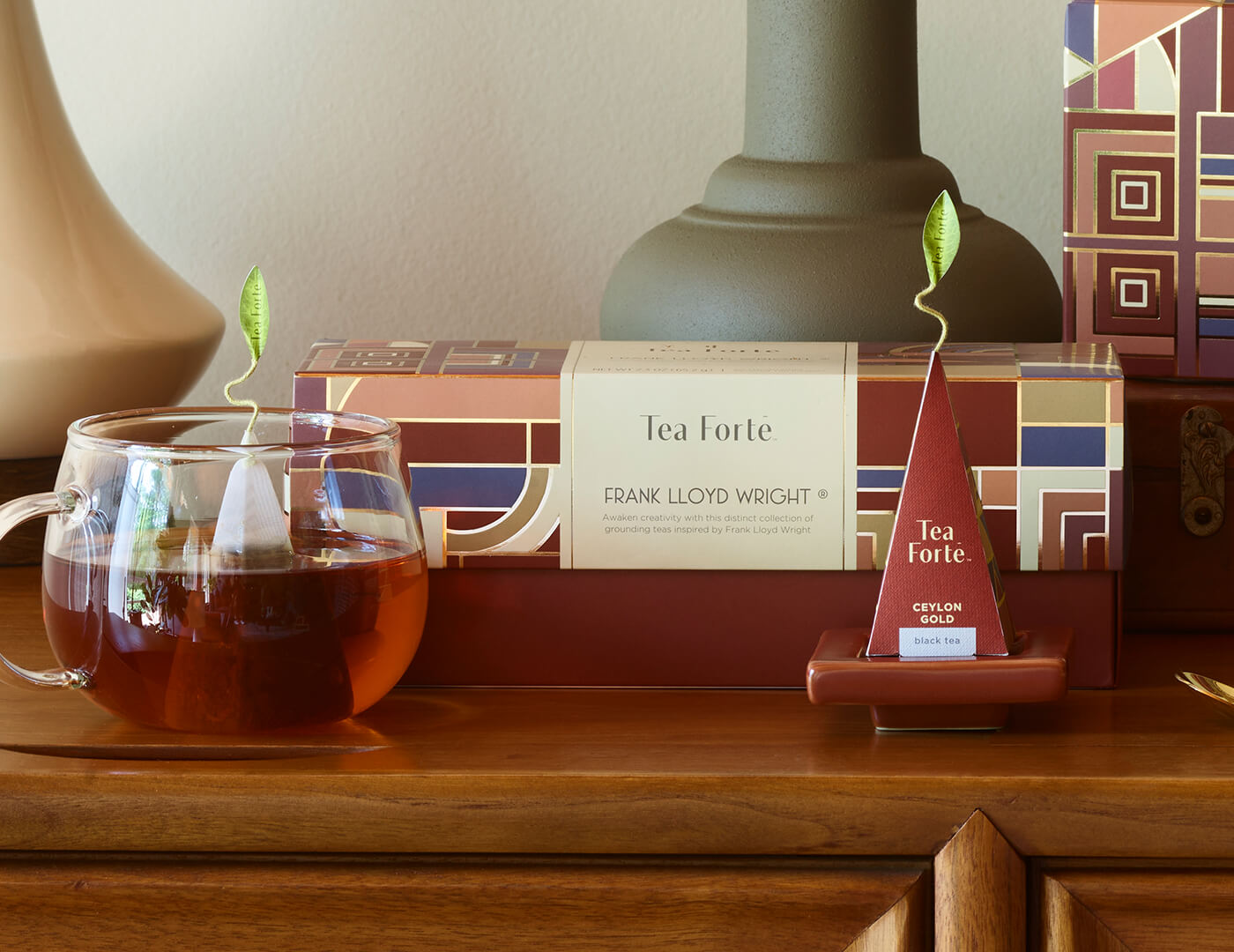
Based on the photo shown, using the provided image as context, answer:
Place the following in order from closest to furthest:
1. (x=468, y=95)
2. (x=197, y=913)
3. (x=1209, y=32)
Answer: (x=197, y=913), (x=1209, y=32), (x=468, y=95)

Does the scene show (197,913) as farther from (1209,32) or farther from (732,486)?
(1209,32)

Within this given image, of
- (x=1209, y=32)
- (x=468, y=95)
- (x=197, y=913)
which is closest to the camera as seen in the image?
(x=197, y=913)

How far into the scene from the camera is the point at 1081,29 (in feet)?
1.84

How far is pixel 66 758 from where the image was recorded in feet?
1.31

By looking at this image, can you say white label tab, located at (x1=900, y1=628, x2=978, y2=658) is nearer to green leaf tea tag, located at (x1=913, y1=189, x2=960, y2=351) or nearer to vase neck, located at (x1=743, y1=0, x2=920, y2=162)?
green leaf tea tag, located at (x1=913, y1=189, x2=960, y2=351)

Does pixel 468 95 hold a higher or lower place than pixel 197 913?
higher

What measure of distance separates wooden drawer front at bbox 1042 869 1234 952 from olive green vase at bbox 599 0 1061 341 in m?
0.25

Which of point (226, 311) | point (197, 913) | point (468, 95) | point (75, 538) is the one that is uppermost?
point (468, 95)

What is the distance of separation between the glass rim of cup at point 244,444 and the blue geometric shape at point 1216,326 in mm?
340

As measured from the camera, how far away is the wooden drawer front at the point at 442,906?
15.1 inches

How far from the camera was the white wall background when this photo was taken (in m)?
0.81

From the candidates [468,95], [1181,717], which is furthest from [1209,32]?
[468,95]

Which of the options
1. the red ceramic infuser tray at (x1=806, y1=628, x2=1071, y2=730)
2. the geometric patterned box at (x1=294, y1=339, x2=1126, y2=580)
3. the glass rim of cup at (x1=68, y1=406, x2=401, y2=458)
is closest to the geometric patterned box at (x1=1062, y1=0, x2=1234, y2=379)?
the geometric patterned box at (x1=294, y1=339, x2=1126, y2=580)

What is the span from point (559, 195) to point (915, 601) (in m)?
0.48
